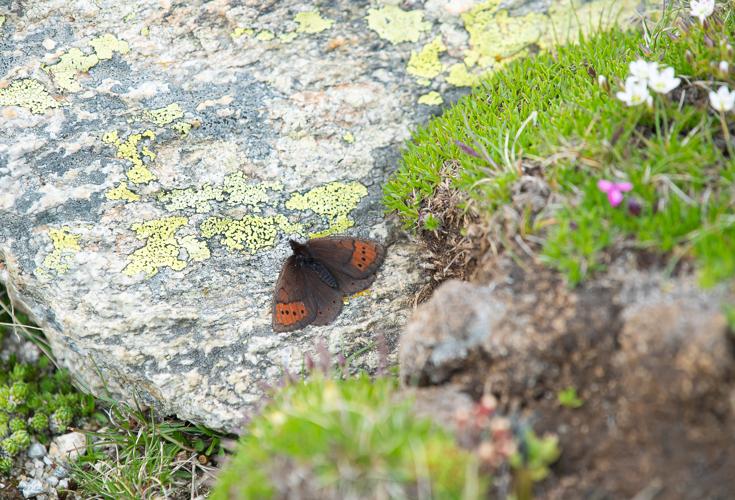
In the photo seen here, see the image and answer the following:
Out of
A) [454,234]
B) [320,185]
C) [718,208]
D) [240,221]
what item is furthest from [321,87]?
[718,208]

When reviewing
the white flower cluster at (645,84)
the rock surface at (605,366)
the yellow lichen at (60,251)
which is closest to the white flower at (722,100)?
the white flower cluster at (645,84)

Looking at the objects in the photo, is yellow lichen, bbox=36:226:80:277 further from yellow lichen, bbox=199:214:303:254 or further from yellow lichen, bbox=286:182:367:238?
yellow lichen, bbox=286:182:367:238

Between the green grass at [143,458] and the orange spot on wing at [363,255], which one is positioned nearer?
the green grass at [143,458]

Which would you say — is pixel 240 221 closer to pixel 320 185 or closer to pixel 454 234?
pixel 320 185

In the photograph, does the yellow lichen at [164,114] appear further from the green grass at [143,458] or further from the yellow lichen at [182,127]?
the green grass at [143,458]

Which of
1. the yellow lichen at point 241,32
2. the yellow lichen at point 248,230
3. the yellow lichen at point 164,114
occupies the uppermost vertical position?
the yellow lichen at point 241,32
